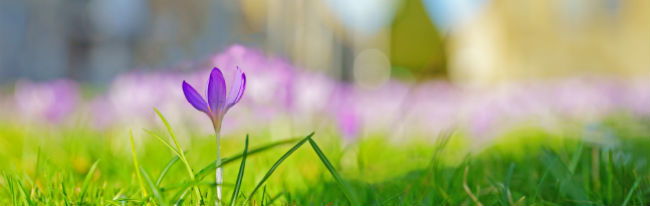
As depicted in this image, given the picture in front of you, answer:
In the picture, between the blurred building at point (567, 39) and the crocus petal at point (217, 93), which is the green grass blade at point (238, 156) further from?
the blurred building at point (567, 39)

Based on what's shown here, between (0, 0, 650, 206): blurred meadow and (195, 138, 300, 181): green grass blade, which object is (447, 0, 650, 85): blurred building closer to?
(0, 0, 650, 206): blurred meadow

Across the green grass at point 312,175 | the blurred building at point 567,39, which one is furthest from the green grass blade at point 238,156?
the blurred building at point 567,39

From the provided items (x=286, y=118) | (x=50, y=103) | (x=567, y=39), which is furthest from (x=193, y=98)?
(x=567, y=39)

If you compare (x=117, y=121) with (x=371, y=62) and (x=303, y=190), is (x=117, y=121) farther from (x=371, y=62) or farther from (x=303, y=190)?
(x=371, y=62)

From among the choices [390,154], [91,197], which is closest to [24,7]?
[390,154]

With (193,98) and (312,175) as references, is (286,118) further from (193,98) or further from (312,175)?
(193,98)

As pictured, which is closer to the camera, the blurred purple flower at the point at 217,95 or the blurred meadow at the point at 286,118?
the blurred purple flower at the point at 217,95

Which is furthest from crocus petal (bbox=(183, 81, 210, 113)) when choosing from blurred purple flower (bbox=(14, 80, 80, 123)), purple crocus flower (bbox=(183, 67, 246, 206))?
blurred purple flower (bbox=(14, 80, 80, 123))
